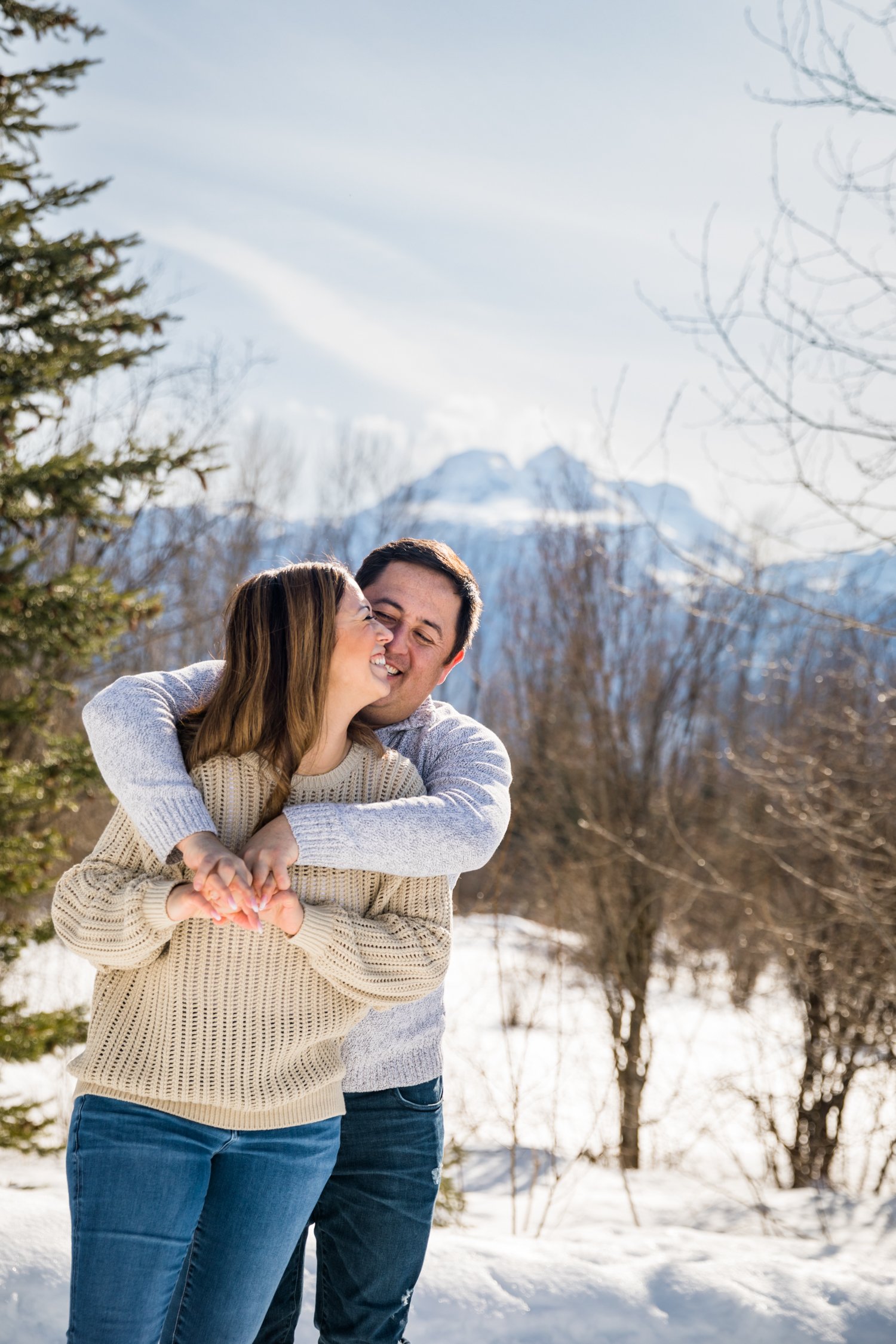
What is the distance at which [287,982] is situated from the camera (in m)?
1.73

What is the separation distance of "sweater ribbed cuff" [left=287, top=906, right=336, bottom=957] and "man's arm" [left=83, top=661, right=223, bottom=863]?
0.22 metres

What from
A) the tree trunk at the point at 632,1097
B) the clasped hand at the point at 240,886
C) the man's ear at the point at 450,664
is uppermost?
the man's ear at the point at 450,664

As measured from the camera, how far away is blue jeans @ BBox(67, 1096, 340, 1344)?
1.50 meters

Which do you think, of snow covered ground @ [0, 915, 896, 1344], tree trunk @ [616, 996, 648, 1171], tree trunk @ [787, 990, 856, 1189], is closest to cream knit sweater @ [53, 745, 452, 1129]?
snow covered ground @ [0, 915, 896, 1344]

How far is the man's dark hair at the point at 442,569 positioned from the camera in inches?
93.4

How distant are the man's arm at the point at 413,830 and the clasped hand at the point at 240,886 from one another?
4 centimetres

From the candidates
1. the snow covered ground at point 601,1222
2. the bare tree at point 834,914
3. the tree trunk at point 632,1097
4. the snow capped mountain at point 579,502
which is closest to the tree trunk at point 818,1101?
the bare tree at point 834,914

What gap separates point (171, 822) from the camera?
1.67m

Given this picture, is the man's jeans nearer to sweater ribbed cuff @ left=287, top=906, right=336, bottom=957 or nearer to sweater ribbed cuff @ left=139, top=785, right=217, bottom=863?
sweater ribbed cuff @ left=287, top=906, right=336, bottom=957

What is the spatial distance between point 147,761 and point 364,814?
38cm

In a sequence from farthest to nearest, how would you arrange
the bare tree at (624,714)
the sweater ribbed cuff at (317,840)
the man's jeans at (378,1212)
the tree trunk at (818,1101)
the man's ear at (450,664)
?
the bare tree at (624,714) → the tree trunk at (818,1101) → the man's ear at (450,664) → the man's jeans at (378,1212) → the sweater ribbed cuff at (317,840)

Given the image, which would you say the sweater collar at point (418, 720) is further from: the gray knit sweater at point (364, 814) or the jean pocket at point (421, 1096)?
the jean pocket at point (421, 1096)

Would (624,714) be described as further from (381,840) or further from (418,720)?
(381,840)

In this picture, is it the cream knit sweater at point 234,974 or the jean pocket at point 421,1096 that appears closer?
the cream knit sweater at point 234,974
